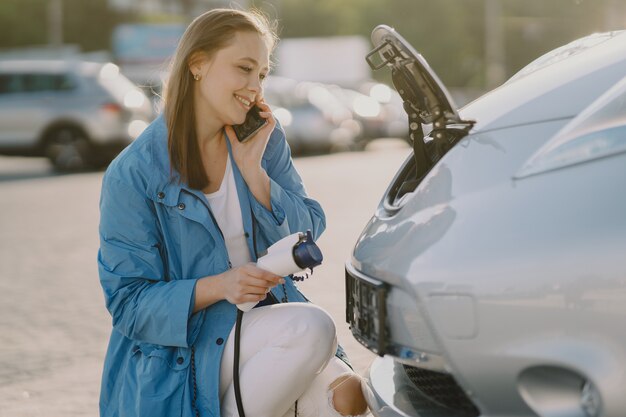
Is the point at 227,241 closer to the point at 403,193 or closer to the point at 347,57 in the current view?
the point at 403,193

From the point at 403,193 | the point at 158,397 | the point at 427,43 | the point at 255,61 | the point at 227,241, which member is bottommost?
the point at 427,43

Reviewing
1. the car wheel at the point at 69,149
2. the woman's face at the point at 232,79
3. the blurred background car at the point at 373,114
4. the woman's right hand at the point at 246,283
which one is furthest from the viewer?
the blurred background car at the point at 373,114

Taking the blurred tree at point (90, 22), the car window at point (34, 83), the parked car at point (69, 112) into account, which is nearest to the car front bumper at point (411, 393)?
the parked car at point (69, 112)

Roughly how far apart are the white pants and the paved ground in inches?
55.3

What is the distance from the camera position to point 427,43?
2403 inches

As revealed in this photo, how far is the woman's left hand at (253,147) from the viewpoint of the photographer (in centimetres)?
357

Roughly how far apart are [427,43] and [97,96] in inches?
1722

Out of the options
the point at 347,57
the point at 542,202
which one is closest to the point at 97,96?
the point at 542,202

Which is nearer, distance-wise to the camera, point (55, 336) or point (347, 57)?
point (55, 336)

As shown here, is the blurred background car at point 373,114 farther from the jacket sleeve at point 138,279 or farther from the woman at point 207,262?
the jacket sleeve at point 138,279

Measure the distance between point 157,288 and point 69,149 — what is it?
53.2ft

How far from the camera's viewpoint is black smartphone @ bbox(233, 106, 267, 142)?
3607 mm

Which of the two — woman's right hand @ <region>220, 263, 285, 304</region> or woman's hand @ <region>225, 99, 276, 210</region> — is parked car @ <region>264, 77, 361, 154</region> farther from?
woman's right hand @ <region>220, 263, 285, 304</region>

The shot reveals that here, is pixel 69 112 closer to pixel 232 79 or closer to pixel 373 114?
pixel 373 114
